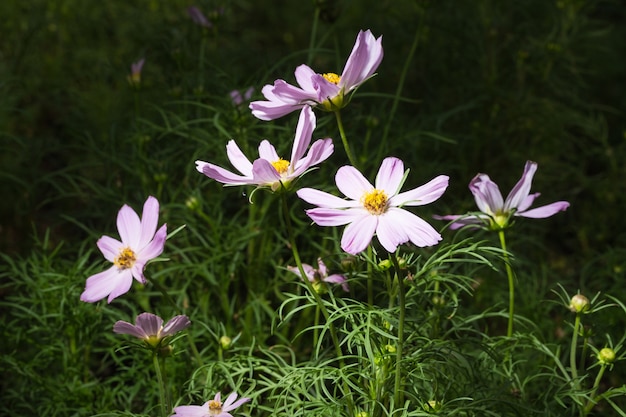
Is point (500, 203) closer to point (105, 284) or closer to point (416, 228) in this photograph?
point (416, 228)

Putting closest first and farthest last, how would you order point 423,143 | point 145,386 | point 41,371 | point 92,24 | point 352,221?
point 352,221 → point 145,386 → point 41,371 → point 423,143 → point 92,24

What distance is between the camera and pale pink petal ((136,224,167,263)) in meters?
0.90

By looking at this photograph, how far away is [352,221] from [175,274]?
2.34 feet

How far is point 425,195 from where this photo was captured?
87cm

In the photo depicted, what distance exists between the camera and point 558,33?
2.14 metres

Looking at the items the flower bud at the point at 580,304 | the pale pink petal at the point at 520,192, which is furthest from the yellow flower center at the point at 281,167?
the flower bud at the point at 580,304

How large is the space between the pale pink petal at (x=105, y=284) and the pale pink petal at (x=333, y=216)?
0.78 ft

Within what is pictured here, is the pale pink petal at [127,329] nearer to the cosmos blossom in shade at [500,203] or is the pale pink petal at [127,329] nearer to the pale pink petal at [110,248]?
the pale pink petal at [110,248]

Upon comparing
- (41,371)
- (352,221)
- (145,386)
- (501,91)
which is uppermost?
(352,221)

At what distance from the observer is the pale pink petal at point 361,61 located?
91cm

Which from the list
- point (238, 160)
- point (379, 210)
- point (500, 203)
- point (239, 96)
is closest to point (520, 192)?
point (500, 203)

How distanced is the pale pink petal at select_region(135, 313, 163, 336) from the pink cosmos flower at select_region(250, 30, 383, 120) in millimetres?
270

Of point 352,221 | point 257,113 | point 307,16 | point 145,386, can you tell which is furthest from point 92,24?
point 352,221

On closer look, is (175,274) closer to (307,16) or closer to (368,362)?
(368,362)
